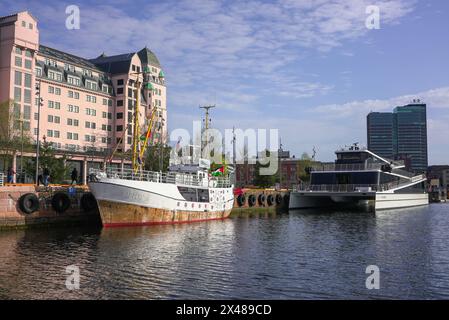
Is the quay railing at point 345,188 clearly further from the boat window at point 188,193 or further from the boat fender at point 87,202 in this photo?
the boat fender at point 87,202

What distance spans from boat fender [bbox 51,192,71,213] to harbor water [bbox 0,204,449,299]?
271cm

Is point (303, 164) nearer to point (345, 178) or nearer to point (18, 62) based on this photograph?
point (345, 178)

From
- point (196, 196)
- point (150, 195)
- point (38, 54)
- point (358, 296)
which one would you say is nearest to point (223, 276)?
point (358, 296)

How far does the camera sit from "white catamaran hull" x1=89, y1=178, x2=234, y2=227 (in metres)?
36.6

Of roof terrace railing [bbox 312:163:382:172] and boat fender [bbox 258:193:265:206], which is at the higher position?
roof terrace railing [bbox 312:163:382:172]

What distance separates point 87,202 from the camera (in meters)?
40.4

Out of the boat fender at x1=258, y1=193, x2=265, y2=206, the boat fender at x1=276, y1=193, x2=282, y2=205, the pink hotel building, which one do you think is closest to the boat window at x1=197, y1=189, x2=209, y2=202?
the pink hotel building

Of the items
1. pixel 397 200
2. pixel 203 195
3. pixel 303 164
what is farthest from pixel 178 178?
pixel 303 164

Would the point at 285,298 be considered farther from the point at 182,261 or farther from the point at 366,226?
the point at 366,226

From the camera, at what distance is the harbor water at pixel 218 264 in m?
17.3

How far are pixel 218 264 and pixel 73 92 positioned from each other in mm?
69321

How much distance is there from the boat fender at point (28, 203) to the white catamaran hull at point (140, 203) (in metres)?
4.39

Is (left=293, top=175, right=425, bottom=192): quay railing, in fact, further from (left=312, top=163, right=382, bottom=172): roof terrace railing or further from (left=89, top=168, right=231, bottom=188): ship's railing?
(left=89, top=168, right=231, bottom=188): ship's railing

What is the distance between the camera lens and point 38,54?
252ft
